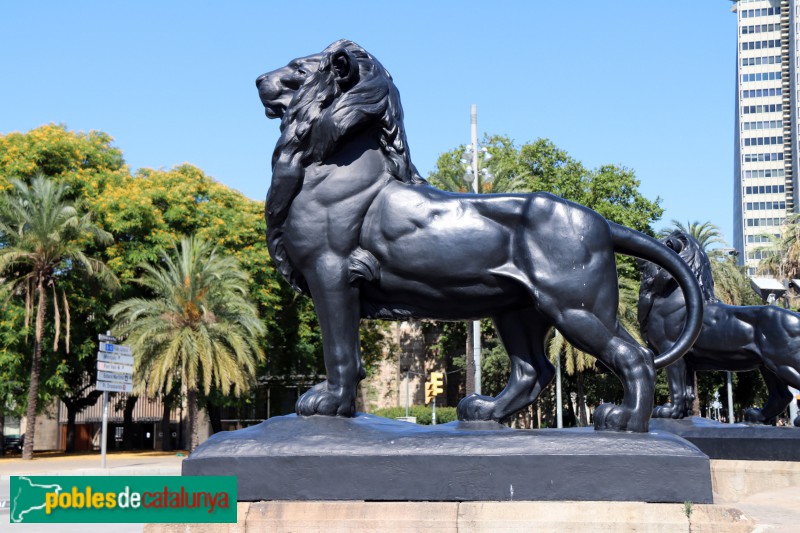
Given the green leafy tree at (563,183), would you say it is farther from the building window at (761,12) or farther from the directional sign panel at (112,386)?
the building window at (761,12)

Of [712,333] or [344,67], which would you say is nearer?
[344,67]

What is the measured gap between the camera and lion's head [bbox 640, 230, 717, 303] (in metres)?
8.40

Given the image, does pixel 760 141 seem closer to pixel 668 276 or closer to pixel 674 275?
pixel 668 276

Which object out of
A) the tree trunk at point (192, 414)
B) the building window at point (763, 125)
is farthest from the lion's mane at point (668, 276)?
the building window at point (763, 125)

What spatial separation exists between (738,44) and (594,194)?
82919 mm

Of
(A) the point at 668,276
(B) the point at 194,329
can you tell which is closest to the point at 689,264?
(A) the point at 668,276

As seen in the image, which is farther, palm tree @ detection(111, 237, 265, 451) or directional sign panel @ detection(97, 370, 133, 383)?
palm tree @ detection(111, 237, 265, 451)

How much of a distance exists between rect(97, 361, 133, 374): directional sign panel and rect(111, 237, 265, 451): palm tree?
2332 mm

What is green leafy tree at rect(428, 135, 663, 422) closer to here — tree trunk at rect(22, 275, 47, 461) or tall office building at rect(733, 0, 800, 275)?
tree trunk at rect(22, 275, 47, 461)

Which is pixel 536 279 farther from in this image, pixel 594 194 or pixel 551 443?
pixel 594 194

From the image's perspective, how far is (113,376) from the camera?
21547mm

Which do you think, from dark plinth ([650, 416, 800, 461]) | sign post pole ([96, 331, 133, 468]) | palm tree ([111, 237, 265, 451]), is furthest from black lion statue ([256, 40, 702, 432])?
palm tree ([111, 237, 265, 451])

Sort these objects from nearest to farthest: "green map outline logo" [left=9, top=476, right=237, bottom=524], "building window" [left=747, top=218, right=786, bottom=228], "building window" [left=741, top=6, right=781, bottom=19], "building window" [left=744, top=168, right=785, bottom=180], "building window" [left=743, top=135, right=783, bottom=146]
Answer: "green map outline logo" [left=9, top=476, right=237, bottom=524] < "building window" [left=747, top=218, right=786, bottom=228] < "building window" [left=744, top=168, right=785, bottom=180] < "building window" [left=743, top=135, right=783, bottom=146] < "building window" [left=741, top=6, right=781, bottom=19]

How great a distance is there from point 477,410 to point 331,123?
65.2 inches
